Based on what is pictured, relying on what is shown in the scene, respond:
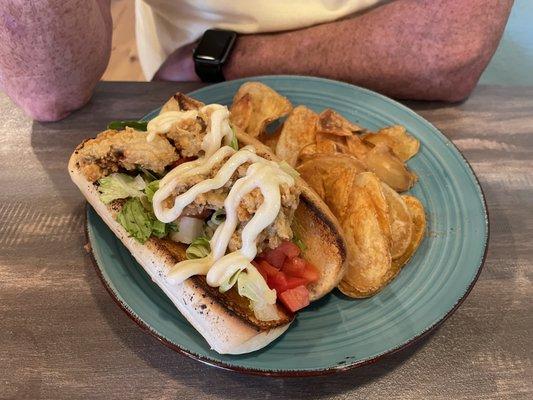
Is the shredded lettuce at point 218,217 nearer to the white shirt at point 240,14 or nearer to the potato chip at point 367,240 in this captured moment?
the potato chip at point 367,240

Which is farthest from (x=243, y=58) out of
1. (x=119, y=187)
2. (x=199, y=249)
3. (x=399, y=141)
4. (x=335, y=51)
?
(x=199, y=249)

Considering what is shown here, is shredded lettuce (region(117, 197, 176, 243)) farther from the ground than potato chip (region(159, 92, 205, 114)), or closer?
closer

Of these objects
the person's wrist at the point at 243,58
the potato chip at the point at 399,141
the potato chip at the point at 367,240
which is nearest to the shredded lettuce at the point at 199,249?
the potato chip at the point at 367,240

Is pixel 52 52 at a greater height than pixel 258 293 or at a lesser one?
greater

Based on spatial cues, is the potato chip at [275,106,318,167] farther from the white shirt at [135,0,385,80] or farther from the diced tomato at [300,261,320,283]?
the white shirt at [135,0,385,80]

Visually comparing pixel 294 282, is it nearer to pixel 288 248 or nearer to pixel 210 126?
pixel 288 248

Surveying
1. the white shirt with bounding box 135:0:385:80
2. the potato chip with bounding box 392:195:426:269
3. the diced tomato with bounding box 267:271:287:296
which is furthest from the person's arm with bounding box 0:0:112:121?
the potato chip with bounding box 392:195:426:269
